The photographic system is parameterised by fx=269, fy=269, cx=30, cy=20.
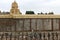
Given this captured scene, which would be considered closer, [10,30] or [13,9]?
[10,30]

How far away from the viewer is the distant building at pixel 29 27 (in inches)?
981

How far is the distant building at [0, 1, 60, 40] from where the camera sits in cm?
2492

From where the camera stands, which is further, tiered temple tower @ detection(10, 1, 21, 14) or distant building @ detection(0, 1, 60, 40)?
tiered temple tower @ detection(10, 1, 21, 14)

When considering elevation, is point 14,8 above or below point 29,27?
above

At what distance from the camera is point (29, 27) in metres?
25.4

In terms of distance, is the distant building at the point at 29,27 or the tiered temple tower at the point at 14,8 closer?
the distant building at the point at 29,27

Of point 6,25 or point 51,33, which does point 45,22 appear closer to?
point 51,33

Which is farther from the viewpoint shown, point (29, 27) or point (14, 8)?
point (14, 8)

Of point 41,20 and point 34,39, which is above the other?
point 41,20

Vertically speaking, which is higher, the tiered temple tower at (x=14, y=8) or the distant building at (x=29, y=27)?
the tiered temple tower at (x=14, y=8)

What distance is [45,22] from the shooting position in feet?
83.5

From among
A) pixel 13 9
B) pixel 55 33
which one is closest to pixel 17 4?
pixel 13 9

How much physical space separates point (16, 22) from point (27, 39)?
75.1 inches

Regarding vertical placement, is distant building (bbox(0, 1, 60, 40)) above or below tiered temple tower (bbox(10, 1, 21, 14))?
below
